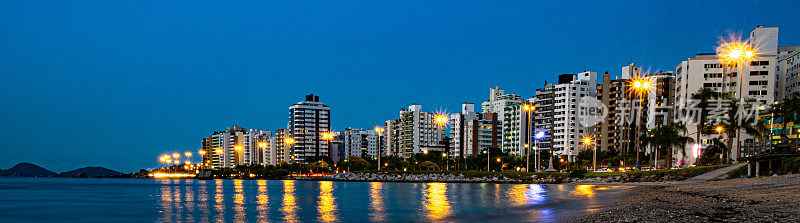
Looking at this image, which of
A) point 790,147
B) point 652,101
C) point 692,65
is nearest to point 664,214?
point 790,147

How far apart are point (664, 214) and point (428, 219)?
36.4ft

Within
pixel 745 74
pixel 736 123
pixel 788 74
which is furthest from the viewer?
pixel 788 74

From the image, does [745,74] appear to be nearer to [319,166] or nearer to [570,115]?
[570,115]

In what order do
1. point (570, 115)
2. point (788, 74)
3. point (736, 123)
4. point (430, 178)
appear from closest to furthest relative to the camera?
point (736, 123)
point (430, 178)
point (788, 74)
point (570, 115)

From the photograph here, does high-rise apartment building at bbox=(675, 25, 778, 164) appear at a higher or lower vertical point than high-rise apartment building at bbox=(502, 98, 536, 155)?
higher

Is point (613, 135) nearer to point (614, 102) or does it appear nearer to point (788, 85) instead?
point (614, 102)

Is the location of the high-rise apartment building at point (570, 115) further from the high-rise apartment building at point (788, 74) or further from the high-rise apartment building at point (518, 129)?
the high-rise apartment building at point (788, 74)

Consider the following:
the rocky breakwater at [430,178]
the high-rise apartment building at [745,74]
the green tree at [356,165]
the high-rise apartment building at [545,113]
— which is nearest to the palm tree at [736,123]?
the rocky breakwater at [430,178]

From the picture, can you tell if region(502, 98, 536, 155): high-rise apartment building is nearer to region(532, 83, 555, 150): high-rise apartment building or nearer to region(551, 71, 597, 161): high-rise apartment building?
region(532, 83, 555, 150): high-rise apartment building

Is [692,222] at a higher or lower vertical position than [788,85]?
lower

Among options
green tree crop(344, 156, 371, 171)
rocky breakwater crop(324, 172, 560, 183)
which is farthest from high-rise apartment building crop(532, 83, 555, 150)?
rocky breakwater crop(324, 172, 560, 183)

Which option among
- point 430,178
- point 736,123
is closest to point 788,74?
point 736,123

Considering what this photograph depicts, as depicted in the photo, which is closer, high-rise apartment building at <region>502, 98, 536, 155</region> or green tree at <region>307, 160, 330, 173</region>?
green tree at <region>307, 160, 330, 173</region>

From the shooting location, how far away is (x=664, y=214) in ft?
67.8
